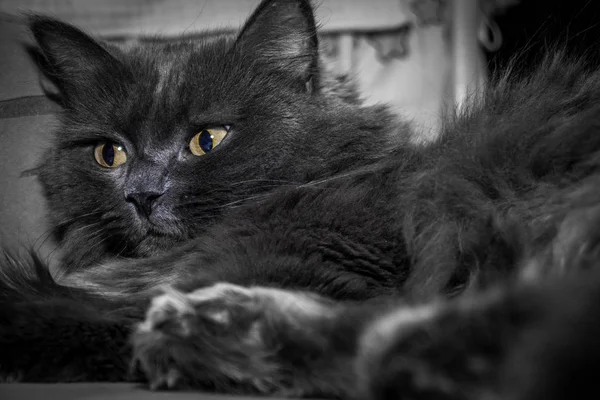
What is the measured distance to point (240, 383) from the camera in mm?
921

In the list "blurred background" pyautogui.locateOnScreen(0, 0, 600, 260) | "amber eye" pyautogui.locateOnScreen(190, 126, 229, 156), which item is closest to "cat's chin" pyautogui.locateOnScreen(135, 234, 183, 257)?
"amber eye" pyautogui.locateOnScreen(190, 126, 229, 156)

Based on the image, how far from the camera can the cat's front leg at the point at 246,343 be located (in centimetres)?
87

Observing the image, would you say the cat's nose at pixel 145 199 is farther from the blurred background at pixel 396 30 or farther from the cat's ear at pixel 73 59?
the blurred background at pixel 396 30

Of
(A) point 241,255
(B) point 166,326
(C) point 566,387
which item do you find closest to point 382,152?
(A) point 241,255

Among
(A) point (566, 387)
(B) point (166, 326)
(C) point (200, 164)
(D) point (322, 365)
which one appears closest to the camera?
(A) point (566, 387)

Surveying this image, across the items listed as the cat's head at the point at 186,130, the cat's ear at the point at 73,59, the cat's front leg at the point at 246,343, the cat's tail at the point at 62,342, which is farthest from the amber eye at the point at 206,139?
the cat's front leg at the point at 246,343

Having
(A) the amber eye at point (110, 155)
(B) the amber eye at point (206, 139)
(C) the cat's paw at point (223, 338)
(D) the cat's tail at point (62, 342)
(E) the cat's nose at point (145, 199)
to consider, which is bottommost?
(D) the cat's tail at point (62, 342)

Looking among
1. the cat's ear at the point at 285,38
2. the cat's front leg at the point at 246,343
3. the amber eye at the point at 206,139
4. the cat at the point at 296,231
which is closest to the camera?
the cat at the point at 296,231

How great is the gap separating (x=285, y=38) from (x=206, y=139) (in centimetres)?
42

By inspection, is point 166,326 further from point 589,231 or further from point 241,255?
point 589,231

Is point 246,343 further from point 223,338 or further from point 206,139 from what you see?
point 206,139

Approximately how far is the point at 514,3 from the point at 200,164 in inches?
77.6

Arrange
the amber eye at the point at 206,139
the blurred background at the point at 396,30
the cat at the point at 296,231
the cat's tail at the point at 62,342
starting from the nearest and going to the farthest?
the cat at the point at 296,231, the cat's tail at the point at 62,342, the amber eye at the point at 206,139, the blurred background at the point at 396,30

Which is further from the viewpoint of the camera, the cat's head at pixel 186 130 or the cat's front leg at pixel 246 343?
the cat's head at pixel 186 130
